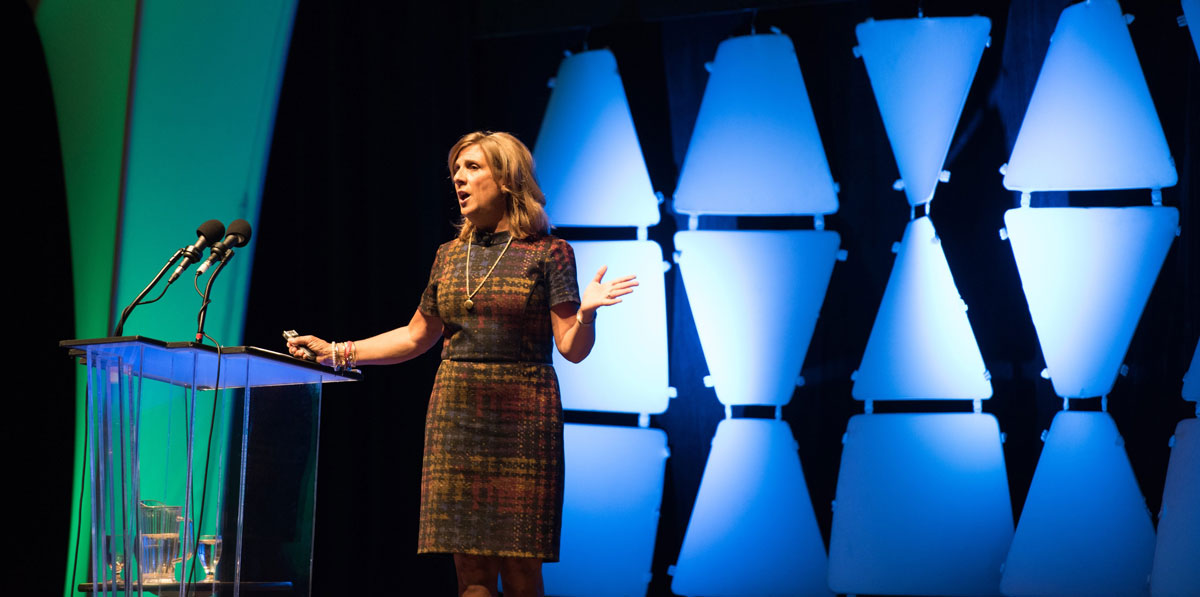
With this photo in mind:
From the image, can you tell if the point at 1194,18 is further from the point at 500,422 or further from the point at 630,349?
the point at 500,422

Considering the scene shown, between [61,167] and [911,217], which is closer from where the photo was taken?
[61,167]

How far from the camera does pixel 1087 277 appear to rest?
125 inches

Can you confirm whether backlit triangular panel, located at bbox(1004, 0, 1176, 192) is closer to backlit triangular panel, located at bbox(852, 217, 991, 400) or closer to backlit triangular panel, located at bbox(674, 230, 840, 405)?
backlit triangular panel, located at bbox(852, 217, 991, 400)

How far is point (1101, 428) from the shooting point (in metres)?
3.13

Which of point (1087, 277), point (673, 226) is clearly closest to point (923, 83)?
point (1087, 277)

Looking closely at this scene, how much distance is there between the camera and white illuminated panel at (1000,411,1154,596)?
10.0 feet

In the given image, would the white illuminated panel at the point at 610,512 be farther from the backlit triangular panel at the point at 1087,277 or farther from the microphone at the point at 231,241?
the microphone at the point at 231,241

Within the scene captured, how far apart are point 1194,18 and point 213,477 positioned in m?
2.98

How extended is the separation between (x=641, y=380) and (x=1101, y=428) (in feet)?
4.58

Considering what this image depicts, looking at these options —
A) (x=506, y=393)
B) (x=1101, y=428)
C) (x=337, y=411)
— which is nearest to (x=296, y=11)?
(x=337, y=411)

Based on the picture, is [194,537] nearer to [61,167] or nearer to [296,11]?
[61,167]

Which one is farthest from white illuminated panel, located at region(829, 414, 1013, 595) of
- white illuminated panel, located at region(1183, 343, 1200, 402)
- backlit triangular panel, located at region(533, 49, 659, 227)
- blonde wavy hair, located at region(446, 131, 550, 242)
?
blonde wavy hair, located at region(446, 131, 550, 242)

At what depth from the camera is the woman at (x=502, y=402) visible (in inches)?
81.7

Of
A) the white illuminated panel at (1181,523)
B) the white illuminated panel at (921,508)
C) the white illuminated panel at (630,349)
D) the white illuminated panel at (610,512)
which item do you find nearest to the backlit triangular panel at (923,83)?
the white illuminated panel at (921,508)
